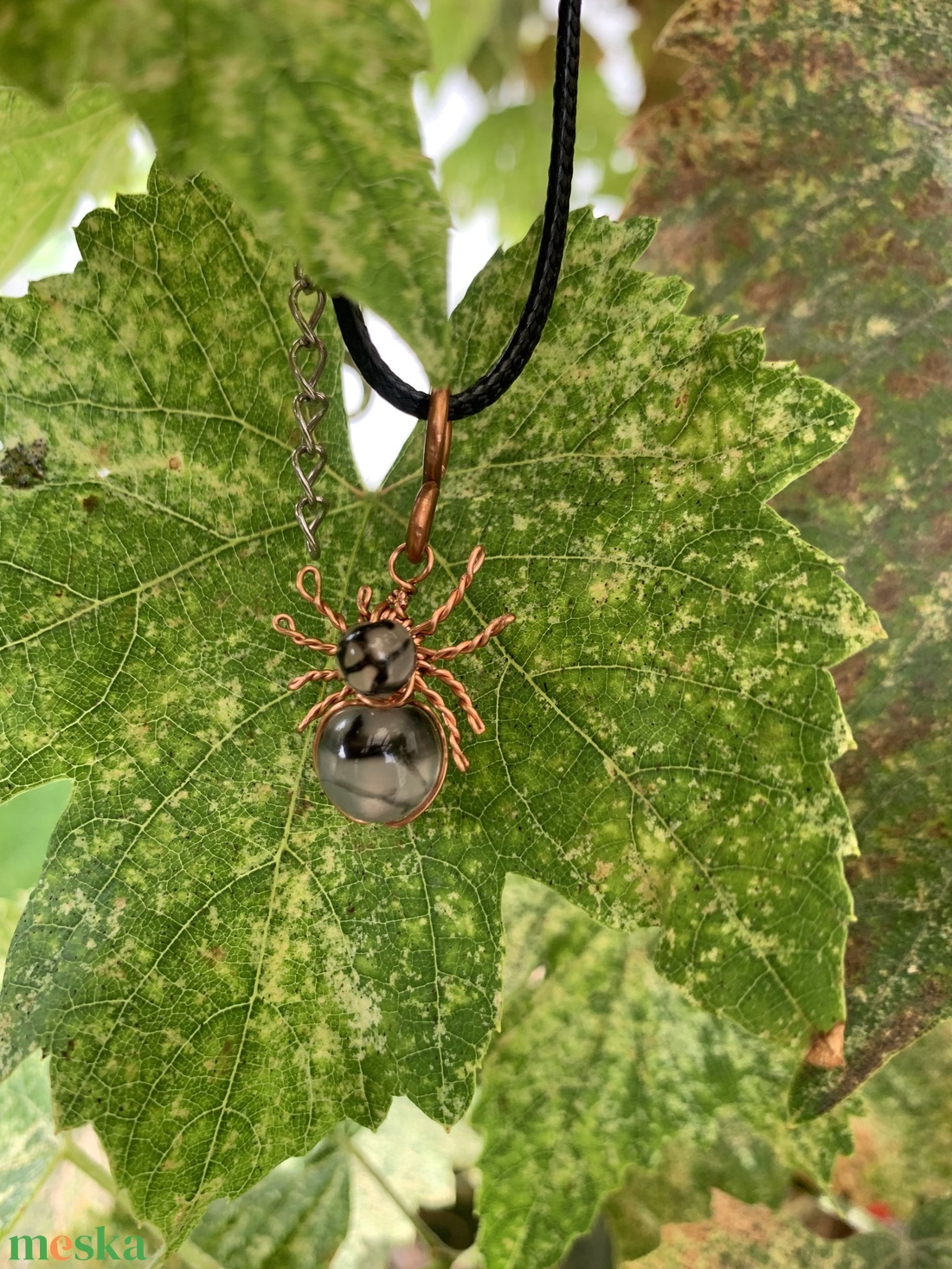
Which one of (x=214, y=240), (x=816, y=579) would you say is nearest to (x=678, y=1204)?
A: (x=816, y=579)

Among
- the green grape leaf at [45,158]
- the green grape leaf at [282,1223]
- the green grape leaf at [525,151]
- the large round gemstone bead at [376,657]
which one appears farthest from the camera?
the green grape leaf at [525,151]

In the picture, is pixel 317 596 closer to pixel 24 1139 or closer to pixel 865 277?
pixel 865 277

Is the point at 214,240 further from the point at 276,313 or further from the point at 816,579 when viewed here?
the point at 816,579

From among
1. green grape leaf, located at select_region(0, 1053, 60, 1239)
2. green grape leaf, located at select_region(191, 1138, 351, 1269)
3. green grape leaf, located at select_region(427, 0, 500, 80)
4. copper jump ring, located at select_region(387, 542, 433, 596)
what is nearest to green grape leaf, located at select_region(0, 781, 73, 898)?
green grape leaf, located at select_region(0, 1053, 60, 1239)

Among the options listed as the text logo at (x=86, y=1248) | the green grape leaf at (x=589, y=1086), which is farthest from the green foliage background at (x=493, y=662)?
the text logo at (x=86, y=1248)

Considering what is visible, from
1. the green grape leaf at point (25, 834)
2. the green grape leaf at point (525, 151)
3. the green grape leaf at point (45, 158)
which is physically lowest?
the green grape leaf at point (25, 834)

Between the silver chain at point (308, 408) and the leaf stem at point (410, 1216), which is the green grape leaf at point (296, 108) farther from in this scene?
the leaf stem at point (410, 1216)
